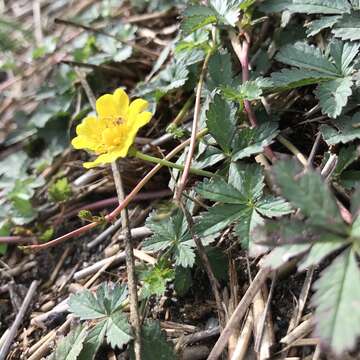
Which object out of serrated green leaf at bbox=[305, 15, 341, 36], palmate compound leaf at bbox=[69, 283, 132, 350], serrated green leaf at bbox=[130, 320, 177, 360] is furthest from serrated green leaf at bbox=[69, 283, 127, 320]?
serrated green leaf at bbox=[305, 15, 341, 36]

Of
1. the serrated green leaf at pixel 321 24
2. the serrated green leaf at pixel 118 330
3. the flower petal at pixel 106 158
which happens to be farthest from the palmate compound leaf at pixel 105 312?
the serrated green leaf at pixel 321 24

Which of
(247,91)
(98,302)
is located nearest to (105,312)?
(98,302)

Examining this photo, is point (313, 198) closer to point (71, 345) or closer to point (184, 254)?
point (184, 254)

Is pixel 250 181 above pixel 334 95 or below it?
below

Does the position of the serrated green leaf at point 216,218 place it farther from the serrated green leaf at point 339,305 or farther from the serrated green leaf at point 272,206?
the serrated green leaf at point 339,305

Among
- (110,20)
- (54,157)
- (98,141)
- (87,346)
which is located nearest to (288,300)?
(87,346)

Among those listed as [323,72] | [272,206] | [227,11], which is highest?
[227,11]
